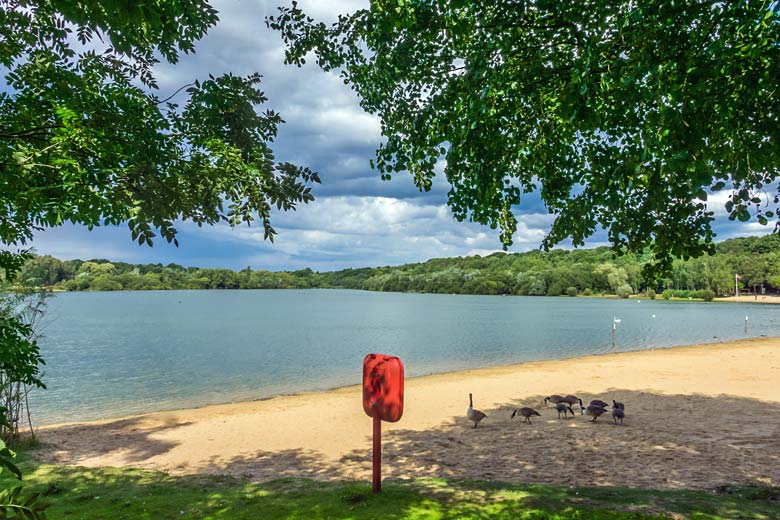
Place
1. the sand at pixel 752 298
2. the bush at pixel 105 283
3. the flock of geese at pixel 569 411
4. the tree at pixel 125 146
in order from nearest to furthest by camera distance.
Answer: the tree at pixel 125 146 < the flock of geese at pixel 569 411 < the sand at pixel 752 298 < the bush at pixel 105 283

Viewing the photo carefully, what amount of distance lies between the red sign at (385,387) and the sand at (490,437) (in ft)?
9.04

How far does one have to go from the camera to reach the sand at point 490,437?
7641 mm

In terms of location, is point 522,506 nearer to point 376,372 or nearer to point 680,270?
point 376,372

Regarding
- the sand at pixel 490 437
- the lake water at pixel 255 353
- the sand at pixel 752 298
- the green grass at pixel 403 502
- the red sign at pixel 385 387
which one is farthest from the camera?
the sand at pixel 752 298

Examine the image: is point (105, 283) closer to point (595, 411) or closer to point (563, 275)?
point (563, 275)

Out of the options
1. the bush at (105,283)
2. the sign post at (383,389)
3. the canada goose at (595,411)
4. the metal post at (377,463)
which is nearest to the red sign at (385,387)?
the sign post at (383,389)

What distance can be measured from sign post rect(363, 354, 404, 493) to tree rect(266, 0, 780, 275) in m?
2.10

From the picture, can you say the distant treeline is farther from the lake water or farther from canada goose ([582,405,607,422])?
canada goose ([582,405,607,422])

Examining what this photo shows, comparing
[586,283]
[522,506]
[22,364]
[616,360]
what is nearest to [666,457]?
[522,506]

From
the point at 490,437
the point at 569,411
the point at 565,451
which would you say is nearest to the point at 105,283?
the point at 569,411

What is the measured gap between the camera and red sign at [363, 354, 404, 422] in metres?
5.41

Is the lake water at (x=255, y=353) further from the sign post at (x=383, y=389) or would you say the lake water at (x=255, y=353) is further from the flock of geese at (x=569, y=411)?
the sign post at (x=383, y=389)

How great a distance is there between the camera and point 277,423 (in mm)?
13391

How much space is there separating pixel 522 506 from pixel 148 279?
20825 centimetres
